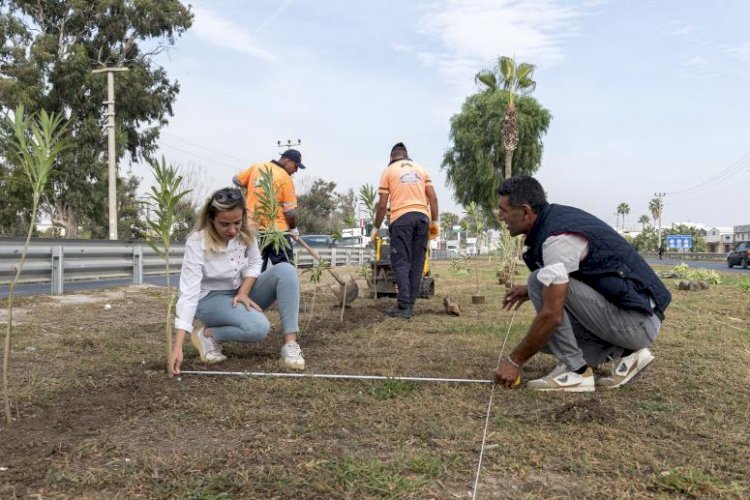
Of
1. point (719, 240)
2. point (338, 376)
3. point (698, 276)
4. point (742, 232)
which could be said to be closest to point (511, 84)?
point (698, 276)

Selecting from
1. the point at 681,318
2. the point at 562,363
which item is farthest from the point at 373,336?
the point at 681,318

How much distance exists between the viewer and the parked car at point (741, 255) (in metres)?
30.3

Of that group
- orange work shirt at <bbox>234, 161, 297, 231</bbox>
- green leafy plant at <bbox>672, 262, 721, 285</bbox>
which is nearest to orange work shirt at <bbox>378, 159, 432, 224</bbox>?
orange work shirt at <bbox>234, 161, 297, 231</bbox>

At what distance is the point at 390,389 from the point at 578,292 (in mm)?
1128

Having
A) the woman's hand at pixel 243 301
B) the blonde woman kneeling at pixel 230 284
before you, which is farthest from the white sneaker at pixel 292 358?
the woman's hand at pixel 243 301

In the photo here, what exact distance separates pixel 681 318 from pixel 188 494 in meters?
6.09

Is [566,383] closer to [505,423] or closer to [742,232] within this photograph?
[505,423]

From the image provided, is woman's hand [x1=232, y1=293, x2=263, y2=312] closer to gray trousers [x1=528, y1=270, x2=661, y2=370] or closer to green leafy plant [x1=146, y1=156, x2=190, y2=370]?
green leafy plant [x1=146, y1=156, x2=190, y2=370]

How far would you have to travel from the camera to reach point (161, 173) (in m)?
3.29

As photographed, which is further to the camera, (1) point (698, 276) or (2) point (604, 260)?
(1) point (698, 276)

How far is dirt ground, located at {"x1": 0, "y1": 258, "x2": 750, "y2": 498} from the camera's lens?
1.95 m

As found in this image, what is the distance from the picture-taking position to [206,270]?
12.2ft

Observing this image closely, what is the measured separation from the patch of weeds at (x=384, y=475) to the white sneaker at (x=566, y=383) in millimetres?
1221

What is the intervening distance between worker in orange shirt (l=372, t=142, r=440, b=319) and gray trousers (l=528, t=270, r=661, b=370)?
3.01 m
